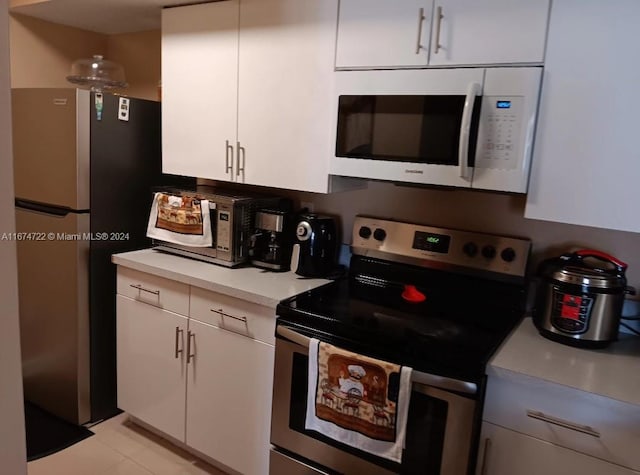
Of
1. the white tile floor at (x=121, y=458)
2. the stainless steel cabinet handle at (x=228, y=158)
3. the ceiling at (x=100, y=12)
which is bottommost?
the white tile floor at (x=121, y=458)

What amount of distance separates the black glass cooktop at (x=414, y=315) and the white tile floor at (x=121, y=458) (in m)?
1.00

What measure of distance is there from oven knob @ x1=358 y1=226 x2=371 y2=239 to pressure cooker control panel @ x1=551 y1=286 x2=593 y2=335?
2.65 feet

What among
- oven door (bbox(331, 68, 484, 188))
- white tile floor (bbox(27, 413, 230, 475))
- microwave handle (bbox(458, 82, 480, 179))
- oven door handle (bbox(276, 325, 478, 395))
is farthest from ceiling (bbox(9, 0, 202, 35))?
white tile floor (bbox(27, 413, 230, 475))

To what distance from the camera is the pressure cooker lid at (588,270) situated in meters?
1.57

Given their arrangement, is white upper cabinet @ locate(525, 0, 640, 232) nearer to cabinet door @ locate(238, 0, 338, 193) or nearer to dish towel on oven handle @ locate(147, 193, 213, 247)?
cabinet door @ locate(238, 0, 338, 193)

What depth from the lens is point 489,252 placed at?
76.5 inches

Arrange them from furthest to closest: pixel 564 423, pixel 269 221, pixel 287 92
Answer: pixel 269 221 < pixel 287 92 < pixel 564 423

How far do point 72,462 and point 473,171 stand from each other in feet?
6.95

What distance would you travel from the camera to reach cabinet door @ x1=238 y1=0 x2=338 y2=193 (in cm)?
195

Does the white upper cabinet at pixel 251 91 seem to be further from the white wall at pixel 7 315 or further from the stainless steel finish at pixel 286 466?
the white wall at pixel 7 315

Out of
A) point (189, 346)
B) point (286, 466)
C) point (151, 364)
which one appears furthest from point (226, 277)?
point (286, 466)

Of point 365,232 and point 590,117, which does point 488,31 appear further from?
point 365,232

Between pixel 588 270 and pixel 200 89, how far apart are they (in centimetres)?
172

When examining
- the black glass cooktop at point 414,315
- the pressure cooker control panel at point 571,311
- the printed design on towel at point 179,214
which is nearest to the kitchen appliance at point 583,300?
the pressure cooker control panel at point 571,311
